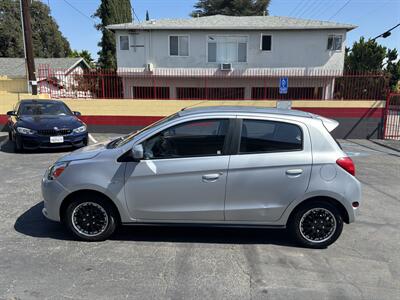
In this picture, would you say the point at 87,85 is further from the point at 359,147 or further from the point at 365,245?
the point at 365,245

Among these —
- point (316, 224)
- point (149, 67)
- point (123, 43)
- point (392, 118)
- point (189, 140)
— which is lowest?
point (316, 224)

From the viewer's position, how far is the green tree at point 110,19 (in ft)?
105

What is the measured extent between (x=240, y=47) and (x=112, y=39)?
15.6 metres

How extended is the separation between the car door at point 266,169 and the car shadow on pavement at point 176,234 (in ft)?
1.38

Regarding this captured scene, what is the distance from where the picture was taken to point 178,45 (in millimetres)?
22375

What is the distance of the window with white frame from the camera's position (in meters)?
22.2

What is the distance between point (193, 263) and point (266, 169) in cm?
129

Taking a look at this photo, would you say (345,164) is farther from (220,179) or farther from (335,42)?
(335,42)

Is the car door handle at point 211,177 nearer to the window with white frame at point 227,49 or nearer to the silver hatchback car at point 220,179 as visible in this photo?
the silver hatchback car at point 220,179

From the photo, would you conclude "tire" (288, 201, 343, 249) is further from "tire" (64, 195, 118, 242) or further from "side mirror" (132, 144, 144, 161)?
"tire" (64, 195, 118, 242)

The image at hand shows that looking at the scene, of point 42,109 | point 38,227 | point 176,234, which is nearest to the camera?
point 176,234

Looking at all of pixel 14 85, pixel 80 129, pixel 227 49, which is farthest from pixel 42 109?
pixel 227 49

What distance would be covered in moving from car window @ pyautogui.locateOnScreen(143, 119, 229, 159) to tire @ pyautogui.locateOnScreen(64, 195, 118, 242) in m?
0.80

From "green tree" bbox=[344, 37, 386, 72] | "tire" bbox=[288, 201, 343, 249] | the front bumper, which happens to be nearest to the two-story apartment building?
"green tree" bbox=[344, 37, 386, 72]
